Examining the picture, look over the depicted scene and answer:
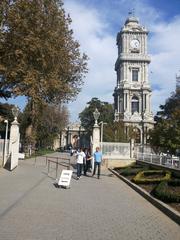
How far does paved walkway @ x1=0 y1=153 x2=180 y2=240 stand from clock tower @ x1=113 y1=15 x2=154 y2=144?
3956 inches

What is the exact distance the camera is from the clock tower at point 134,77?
116188mm

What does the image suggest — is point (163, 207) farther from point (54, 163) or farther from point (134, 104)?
point (134, 104)

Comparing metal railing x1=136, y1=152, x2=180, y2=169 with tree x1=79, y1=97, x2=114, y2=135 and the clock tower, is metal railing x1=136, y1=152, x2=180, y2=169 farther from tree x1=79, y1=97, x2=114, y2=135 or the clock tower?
the clock tower

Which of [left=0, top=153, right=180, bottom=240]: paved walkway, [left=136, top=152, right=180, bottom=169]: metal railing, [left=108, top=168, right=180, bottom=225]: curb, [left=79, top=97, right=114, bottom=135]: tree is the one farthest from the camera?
[left=79, top=97, right=114, bottom=135]: tree

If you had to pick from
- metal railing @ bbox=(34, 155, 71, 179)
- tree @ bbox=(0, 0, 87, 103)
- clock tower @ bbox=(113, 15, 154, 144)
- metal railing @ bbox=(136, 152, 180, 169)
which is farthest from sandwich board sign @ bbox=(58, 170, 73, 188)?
clock tower @ bbox=(113, 15, 154, 144)

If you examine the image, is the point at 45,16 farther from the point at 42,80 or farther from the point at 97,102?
the point at 97,102

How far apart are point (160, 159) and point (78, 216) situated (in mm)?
17870

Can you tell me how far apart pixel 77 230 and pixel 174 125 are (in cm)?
2794

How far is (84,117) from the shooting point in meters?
111

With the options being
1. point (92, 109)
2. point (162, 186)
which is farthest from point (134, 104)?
point (162, 186)

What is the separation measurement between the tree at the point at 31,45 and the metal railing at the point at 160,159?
30.2 feet

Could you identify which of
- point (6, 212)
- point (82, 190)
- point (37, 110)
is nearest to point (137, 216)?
point (6, 212)

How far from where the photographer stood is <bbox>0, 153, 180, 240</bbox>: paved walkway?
8.78m

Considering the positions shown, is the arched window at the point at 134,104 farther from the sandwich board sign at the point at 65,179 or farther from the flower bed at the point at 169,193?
the flower bed at the point at 169,193
